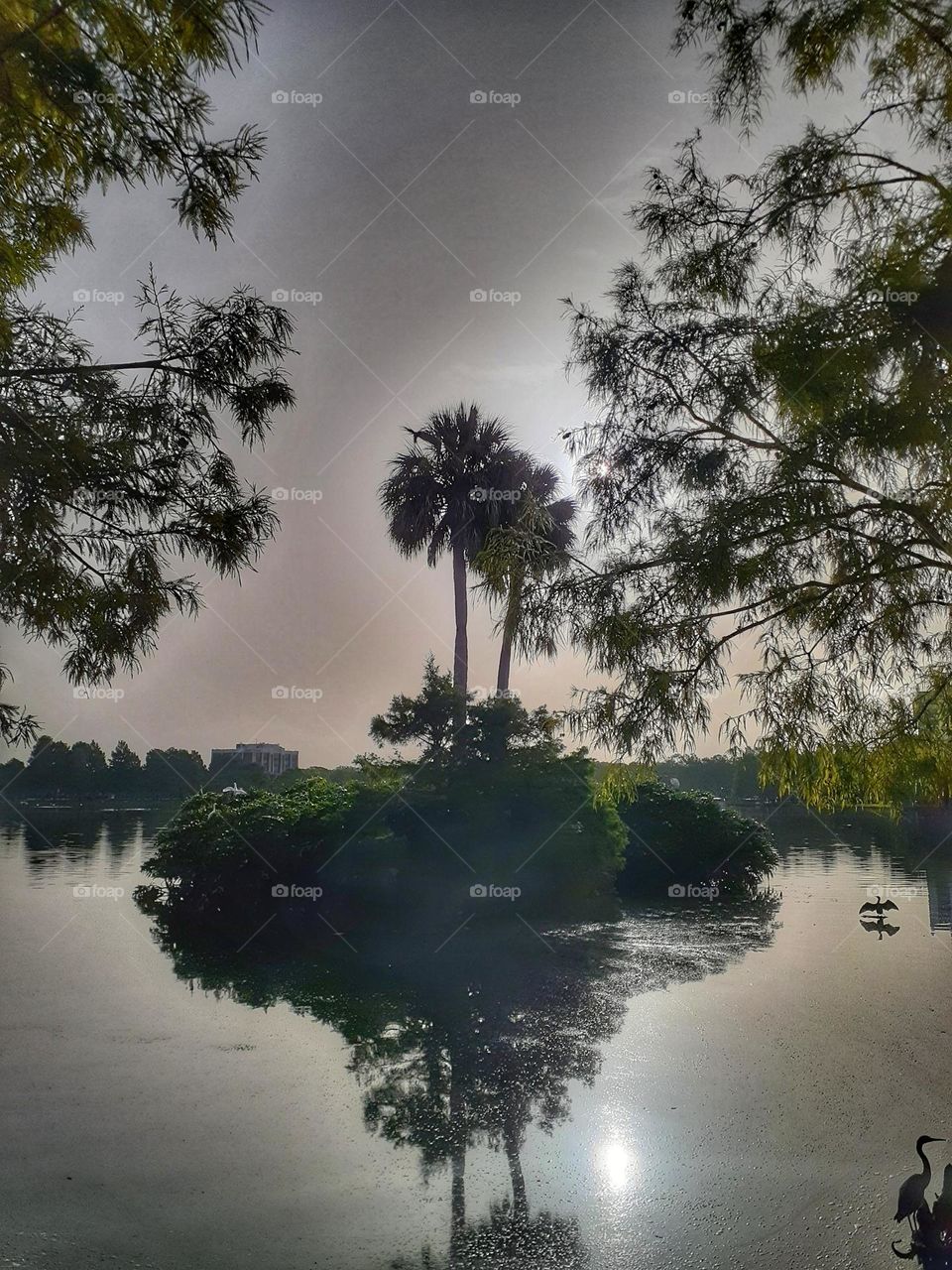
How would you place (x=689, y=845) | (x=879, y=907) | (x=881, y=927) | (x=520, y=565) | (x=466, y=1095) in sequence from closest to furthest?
(x=520, y=565)
(x=466, y=1095)
(x=881, y=927)
(x=879, y=907)
(x=689, y=845)

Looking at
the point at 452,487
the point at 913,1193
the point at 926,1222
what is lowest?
the point at 926,1222

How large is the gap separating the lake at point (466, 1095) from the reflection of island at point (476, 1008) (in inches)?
1.4

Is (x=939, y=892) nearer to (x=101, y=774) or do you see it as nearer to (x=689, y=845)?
(x=689, y=845)

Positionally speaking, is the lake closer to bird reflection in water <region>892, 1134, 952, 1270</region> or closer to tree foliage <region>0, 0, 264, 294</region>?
bird reflection in water <region>892, 1134, 952, 1270</region>

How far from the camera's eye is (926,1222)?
429 centimetres

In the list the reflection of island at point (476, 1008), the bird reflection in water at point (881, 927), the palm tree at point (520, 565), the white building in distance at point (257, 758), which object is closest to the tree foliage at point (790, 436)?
the palm tree at point (520, 565)

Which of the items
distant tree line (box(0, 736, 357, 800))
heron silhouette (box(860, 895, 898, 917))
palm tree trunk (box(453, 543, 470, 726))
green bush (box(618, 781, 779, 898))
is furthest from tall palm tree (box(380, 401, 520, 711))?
distant tree line (box(0, 736, 357, 800))

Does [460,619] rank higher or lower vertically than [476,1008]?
higher

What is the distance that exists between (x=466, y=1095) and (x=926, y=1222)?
10.7 feet

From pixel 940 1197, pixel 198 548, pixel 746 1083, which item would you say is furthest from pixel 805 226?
pixel 746 1083

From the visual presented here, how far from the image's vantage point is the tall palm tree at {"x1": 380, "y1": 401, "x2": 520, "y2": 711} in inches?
788

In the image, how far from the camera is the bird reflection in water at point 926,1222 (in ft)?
13.6

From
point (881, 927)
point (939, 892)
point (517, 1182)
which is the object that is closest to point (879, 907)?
point (881, 927)

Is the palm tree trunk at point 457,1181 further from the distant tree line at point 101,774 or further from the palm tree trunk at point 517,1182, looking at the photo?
the distant tree line at point 101,774
